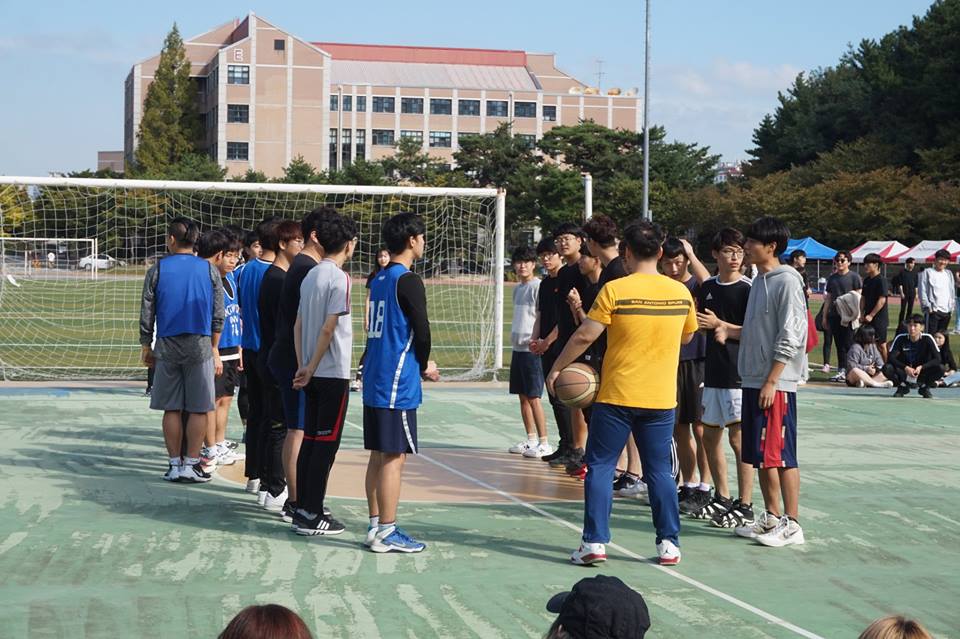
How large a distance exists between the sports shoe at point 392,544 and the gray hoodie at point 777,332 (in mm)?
2362

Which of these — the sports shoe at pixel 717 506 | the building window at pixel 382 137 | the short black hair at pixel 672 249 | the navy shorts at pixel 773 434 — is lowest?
the sports shoe at pixel 717 506

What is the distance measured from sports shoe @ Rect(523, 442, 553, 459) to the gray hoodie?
11.8 feet

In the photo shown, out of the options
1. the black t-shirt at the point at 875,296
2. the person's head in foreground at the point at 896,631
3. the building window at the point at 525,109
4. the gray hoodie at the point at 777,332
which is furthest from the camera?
the building window at the point at 525,109

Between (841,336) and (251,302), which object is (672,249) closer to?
(251,302)

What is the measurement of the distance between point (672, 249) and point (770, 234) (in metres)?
1.15

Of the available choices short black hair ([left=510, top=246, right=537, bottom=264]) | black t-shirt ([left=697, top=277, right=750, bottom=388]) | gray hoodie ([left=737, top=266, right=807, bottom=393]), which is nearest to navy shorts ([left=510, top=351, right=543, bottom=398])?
short black hair ([left=510, top=246, right=537, bottom=264])

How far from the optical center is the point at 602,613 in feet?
9.17

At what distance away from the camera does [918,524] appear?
27.1ft

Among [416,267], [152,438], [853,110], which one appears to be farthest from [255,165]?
[152,438]

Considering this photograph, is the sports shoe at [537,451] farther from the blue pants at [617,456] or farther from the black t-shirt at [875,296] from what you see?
the black t-shirt at [875,296]

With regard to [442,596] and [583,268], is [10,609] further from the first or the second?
[583,268]

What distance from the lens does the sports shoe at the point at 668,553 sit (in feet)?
22.9

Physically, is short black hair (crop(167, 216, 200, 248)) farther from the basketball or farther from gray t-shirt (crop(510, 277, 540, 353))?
the basketball

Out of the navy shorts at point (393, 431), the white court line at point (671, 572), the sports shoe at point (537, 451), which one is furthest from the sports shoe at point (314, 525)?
the sports shoe at point (537, 451)
